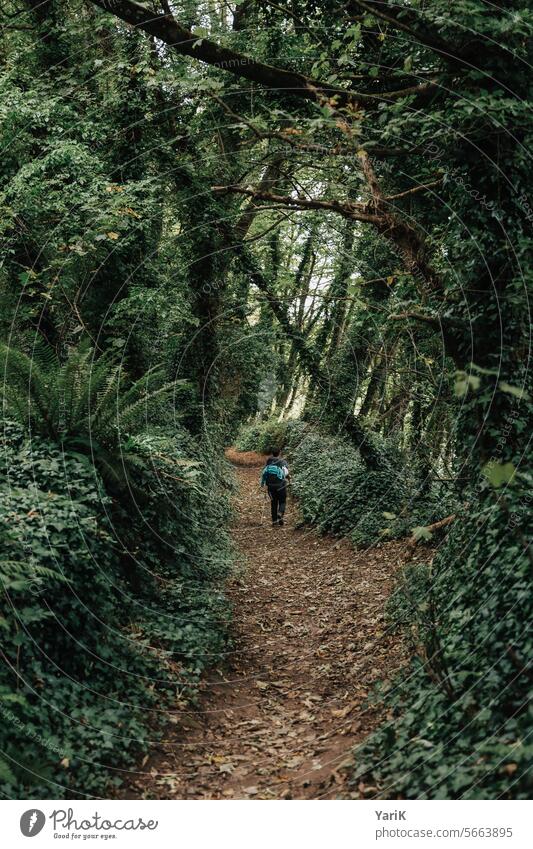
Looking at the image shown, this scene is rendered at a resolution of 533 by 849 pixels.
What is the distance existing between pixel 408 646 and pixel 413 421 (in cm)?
824

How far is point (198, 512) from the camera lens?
10711 millimetres

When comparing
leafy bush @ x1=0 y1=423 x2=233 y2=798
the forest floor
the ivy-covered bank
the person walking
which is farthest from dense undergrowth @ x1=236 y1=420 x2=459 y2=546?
leafy bush @ x1=0 y1=423 x2=233 y2=798

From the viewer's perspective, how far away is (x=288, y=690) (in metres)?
6.96

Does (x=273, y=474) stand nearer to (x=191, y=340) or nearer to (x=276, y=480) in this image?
(x=276, y=480)

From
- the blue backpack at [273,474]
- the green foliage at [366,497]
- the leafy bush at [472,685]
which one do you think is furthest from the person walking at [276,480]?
the leafy bush at [472,685]

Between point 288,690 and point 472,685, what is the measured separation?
9.94 feet

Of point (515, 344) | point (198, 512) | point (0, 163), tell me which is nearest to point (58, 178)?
point (0, 163)

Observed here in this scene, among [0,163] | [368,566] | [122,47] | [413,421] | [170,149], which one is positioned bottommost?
[368,566]

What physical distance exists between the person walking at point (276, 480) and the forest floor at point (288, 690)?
3.65m

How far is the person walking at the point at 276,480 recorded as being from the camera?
15594 millimetres

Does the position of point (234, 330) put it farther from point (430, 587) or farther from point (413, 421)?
point (430, 587)

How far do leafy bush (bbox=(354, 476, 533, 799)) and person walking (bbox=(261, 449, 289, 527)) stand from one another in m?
9.29

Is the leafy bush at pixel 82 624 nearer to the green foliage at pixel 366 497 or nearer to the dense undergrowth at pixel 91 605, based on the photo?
the dense undergrowth at pixel 91 605

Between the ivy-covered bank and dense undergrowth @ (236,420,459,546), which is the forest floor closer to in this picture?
the ivy-covered bank
